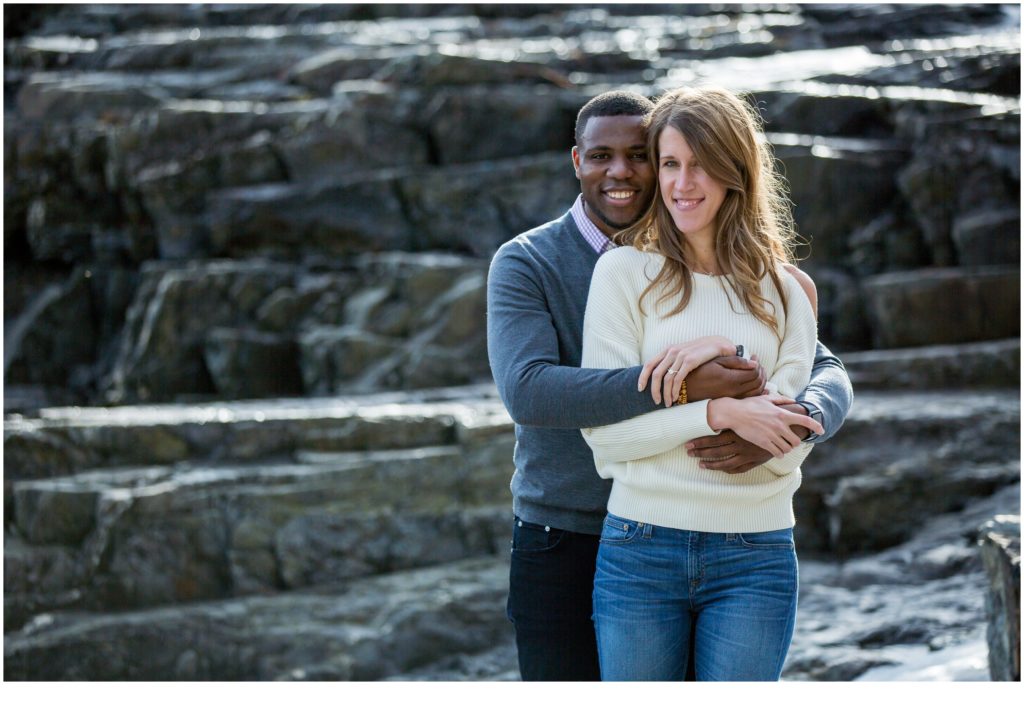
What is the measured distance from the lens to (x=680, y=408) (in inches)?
78.7

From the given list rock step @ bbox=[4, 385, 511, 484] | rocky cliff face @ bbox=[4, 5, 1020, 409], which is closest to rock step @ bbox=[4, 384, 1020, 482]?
rock step @ bbox=[4, 385, 511, 484]

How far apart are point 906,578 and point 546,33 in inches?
428

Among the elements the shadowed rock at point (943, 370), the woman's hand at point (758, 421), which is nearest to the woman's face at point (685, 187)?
the woman's hand at point (758, 421)

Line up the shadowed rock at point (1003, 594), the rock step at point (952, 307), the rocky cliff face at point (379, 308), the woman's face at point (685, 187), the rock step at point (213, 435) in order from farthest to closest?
1. the rock step at point (952, 307)
2. the rock step at point (213, 435)
3. the rocky cliff face at point (379, 308)
4. the shadowed rock at point (1003, 594)
5. the woman's face at point (685, 187)

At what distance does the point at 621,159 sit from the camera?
224 cm

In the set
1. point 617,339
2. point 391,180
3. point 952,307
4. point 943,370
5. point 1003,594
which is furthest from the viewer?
point 391,180

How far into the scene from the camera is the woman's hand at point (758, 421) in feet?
6.48

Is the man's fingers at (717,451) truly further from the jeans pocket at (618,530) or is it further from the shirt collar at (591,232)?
the shirt collar at (591,232)

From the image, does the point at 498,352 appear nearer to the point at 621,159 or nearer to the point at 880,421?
the point at 621,159

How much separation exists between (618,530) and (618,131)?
79 centimetres

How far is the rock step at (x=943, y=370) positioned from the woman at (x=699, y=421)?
5387mm

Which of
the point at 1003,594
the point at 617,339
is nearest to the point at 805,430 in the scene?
the point at 617,339

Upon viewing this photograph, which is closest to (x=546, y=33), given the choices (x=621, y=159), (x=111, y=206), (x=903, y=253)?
(x=111, y=206)

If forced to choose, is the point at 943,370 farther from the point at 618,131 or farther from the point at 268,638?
the point at 618,131
